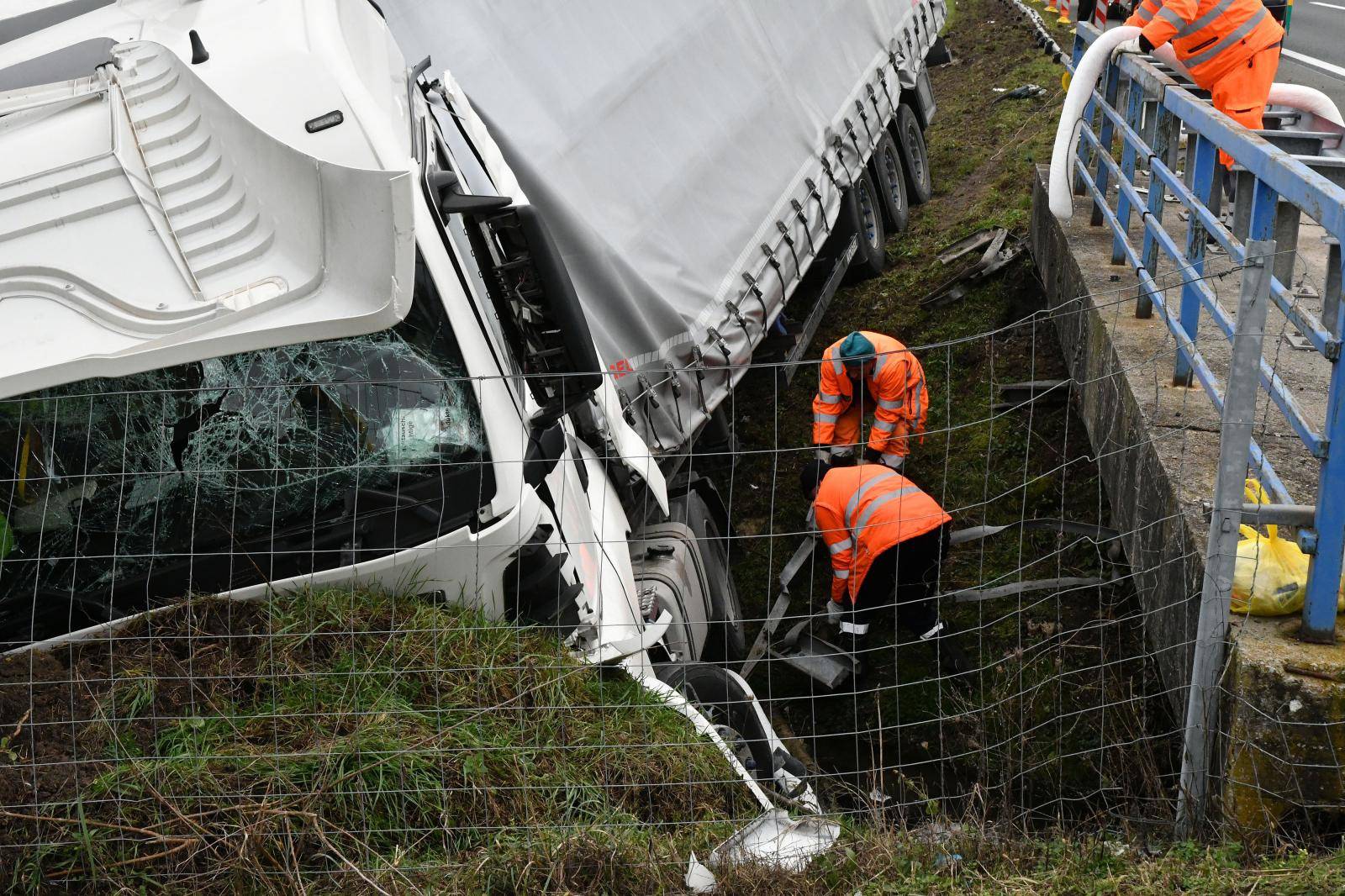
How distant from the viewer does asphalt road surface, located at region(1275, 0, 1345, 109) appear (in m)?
11.3

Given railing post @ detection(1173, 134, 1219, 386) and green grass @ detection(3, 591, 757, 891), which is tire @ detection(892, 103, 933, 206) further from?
green grass @ detection(3, 591, 757, 891)

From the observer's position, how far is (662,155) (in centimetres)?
559

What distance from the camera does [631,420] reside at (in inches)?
192

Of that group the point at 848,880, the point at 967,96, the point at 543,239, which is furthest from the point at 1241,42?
the point at 967,96

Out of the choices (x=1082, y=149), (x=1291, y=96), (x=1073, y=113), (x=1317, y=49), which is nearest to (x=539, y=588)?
(x=1073, y=113)

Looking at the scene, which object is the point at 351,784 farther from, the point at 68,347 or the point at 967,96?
the point at 967,96

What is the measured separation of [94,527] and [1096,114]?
26.9 ft

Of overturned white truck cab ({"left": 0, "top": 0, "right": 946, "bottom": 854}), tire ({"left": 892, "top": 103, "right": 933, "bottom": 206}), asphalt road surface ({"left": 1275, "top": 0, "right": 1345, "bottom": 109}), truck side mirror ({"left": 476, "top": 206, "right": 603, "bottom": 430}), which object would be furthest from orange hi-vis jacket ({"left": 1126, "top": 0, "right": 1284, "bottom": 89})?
asphalt road surface ({"left": 1275, "top": 0, "right": 1345, "bottom": 109})

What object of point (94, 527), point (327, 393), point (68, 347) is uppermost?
point (68, 347)

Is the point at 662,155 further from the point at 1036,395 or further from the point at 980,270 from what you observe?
the point at 980,270

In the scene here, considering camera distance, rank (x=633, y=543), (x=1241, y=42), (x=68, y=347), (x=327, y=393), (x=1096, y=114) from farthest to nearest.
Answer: (x=1096, y=114)
(x=1241, y=42)
(x=633, y=543)
(x=327, y=393)
(x=68, y=347)

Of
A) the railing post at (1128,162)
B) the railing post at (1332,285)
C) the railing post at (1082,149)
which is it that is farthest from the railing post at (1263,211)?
the railing post at (1082,149)

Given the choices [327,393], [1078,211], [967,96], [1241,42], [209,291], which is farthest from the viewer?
[967,96]

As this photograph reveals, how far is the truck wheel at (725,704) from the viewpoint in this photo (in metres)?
3.76
